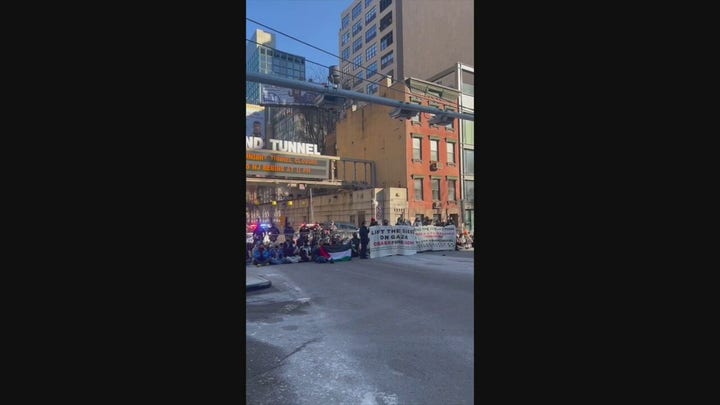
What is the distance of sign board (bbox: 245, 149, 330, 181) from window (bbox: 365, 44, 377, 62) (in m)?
26.3

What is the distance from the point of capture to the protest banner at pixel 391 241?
15352mm

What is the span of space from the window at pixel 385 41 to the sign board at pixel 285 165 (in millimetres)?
24353

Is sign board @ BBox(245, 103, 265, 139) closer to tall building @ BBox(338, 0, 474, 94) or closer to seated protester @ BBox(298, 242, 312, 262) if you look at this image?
tall building @ BBox(338, 0, 474, 94)

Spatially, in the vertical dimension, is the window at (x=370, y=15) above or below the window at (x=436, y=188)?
above

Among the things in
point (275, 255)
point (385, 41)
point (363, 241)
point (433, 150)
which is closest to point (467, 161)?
point (433, 150)

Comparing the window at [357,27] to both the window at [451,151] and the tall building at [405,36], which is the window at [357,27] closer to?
the tall building at [405,36]

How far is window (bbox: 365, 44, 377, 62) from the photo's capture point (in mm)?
44981

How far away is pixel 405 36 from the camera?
37438 mm

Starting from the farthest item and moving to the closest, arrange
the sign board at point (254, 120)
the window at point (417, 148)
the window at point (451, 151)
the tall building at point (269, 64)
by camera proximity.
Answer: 1. the tall building at point (269, 64)
2. the sign board at point (254, 120)
3. the window at point (451, 151)
4. the window at point (417, 148)

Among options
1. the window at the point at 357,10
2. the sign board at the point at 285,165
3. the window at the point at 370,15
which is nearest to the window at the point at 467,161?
the sign board at the point at 285,165

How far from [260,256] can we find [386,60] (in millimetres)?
35740
